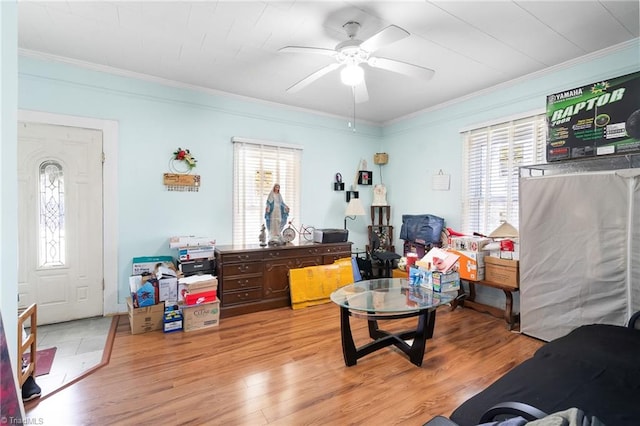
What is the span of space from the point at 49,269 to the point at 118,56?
2331mm

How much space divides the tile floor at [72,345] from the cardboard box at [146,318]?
0.88ft

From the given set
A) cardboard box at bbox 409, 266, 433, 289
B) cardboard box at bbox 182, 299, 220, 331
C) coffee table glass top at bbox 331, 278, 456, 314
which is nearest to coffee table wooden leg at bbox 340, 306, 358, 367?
coffee table glass top at bbox 331, 278, 456, 314

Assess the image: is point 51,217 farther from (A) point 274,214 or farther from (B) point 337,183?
(B) point 337,183

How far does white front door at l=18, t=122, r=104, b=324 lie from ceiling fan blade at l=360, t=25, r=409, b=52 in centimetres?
306

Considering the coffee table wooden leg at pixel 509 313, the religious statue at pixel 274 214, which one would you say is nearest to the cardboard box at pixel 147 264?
the religious statue at pixel 274 214

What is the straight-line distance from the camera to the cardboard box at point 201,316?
3.04 metres

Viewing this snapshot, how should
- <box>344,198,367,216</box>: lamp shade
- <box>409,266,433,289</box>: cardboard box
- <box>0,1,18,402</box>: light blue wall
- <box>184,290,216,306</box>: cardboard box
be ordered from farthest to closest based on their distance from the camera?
<box>344,198,367,216</box>: lamp shade → <box>184,290,216,306</box>: cardboard box → <box>409,266,433,289</box>: cardboard box → <box>0,1,18,402</box>: light blue wall

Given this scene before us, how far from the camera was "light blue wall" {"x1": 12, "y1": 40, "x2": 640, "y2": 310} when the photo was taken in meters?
3.06

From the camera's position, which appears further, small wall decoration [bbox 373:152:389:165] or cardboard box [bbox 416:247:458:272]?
small wall decoration [bbox 373:152:389:165]

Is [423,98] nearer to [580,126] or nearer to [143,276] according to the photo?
[580,126]

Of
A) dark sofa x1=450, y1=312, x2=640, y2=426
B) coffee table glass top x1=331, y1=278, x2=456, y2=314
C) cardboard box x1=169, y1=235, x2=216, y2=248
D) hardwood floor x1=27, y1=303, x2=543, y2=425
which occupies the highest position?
cardboard box x1=169, y1=235, x2=216, y2=248

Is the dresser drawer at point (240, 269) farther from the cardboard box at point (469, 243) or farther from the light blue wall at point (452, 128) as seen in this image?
the light blue wall at point (452, 128)

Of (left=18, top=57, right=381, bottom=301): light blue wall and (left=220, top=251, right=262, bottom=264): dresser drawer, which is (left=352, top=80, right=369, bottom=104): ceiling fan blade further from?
(left=220, top=251, right=262, bottom=264): dresser drawer

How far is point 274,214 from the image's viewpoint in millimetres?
3926
